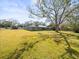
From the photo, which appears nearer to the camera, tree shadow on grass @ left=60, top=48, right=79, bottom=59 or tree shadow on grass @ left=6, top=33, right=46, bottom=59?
tree shadow on grass @ left=6, top=33, right=46, bottom=59

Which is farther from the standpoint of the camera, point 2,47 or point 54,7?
point 54,7

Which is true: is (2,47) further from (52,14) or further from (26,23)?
(26,23)

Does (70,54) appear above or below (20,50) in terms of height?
below

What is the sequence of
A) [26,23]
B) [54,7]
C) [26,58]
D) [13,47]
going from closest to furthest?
[26,58]
[13,47]
[54,7]
[26,23]

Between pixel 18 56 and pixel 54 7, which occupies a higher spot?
pixel 54 7

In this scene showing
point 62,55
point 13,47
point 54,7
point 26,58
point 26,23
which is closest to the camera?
point 26,58

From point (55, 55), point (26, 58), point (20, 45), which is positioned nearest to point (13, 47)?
point (20, 45)

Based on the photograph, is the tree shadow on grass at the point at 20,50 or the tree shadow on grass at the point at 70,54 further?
the tree shadow on grass at the point at 70,54

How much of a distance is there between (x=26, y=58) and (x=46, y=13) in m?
15.7

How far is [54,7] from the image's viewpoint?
2497cm

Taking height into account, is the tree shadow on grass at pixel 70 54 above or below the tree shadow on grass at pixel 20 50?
below

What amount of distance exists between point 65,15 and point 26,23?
201ft

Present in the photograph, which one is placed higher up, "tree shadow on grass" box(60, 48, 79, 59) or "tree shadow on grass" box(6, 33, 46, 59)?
"tree shadow on grass" box(6, 33, 46, 59)

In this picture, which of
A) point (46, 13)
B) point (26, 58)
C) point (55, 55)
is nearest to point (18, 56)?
point (26, 58)
